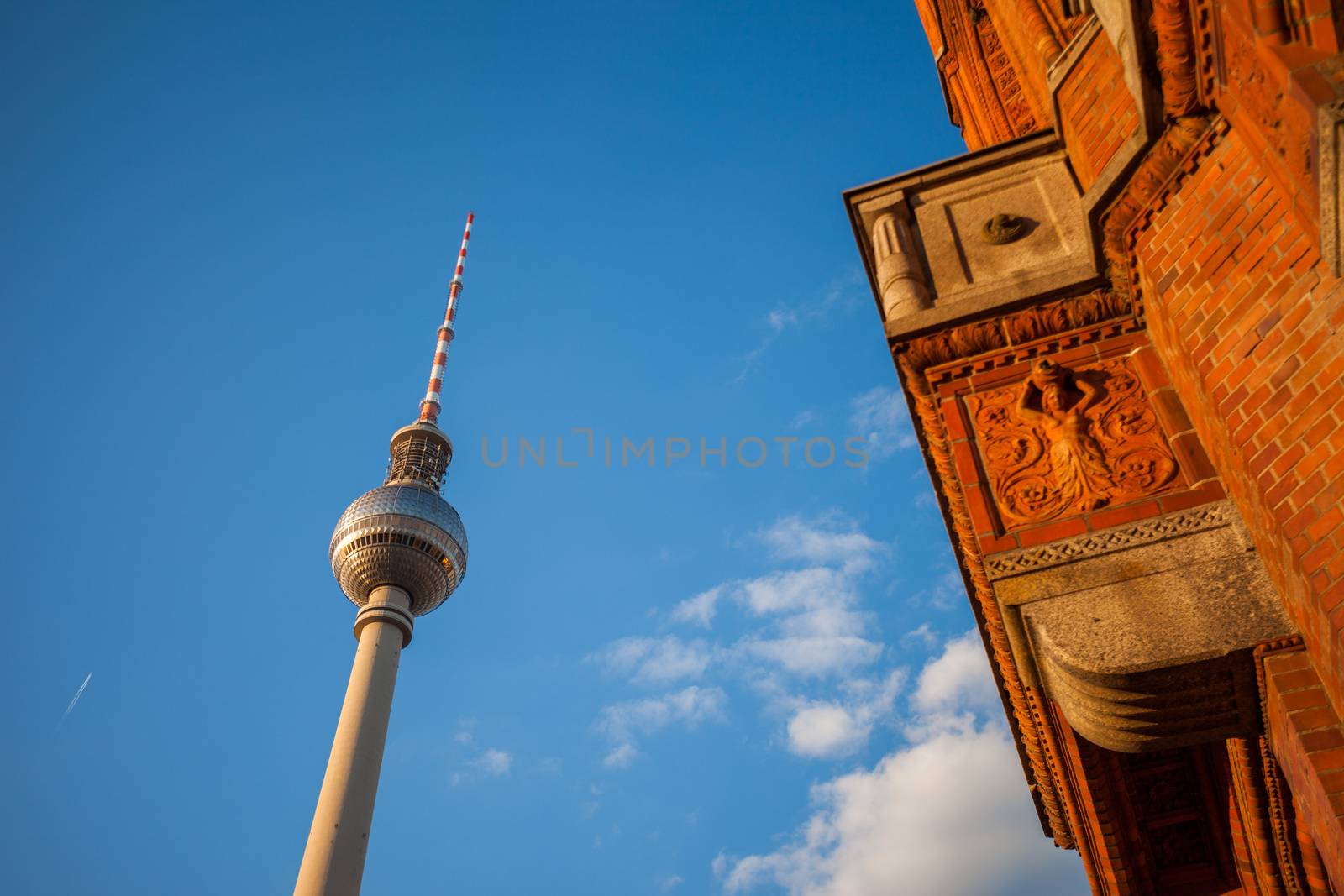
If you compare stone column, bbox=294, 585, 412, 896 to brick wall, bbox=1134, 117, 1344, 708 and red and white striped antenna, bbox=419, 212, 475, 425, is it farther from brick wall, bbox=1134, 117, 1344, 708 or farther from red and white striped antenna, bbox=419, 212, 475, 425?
brick wall, bbox=1134, 117, 1344, 708

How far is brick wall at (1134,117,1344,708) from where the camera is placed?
146 inches

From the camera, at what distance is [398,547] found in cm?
4812

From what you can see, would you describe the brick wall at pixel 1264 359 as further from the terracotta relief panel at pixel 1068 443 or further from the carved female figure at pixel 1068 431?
the carved female figure at pixel 1068 431

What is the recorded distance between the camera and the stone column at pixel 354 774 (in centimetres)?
3466

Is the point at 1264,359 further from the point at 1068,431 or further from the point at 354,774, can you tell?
the point at 354,774

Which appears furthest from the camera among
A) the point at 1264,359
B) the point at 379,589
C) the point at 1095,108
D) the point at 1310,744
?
the point at 379,589

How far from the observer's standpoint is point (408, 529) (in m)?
48.6

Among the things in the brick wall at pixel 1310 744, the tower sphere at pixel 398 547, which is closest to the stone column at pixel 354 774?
the tower sphere at pixel 398 547

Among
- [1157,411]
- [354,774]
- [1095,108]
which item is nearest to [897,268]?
[1095,108]

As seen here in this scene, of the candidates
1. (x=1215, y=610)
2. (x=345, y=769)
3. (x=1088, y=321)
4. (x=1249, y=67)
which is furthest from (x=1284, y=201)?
(x=345, y=769)

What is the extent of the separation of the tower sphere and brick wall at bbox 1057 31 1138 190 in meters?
45.7

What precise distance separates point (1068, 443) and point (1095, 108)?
1.98 metres

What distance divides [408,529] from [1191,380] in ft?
154

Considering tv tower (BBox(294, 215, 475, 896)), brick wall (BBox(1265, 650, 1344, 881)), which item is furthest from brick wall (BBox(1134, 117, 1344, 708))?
tv tower (BBox(294, 215, 475, 896))
